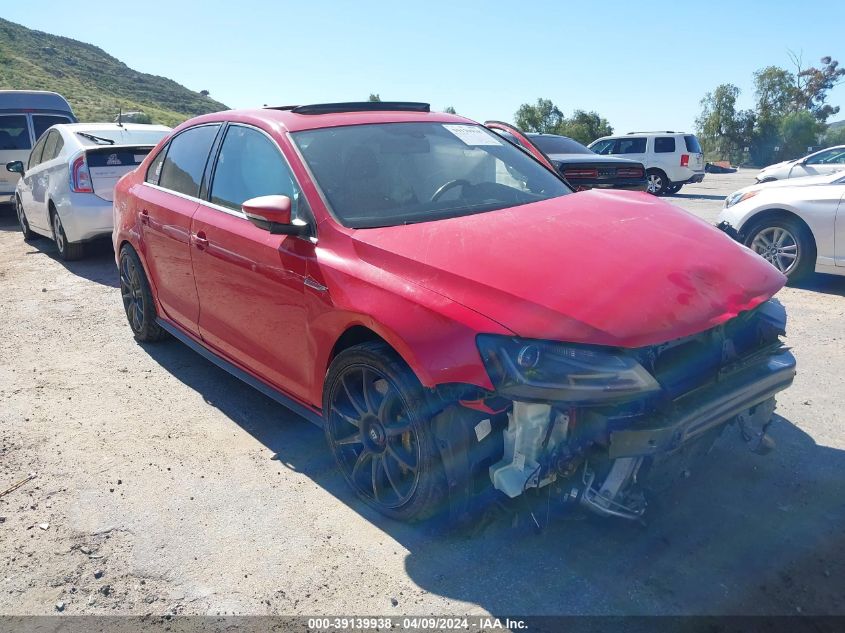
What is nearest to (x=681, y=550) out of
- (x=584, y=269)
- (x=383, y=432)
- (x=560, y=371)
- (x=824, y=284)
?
(x=560, y=371)

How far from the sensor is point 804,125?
45.2 meters

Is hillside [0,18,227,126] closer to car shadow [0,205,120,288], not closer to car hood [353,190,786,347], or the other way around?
car shadow [0,205,120,288]

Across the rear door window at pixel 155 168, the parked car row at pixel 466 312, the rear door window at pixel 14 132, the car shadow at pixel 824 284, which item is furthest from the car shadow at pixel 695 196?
the rear door window at pixel 155 168

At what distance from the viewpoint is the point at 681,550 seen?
111 inches

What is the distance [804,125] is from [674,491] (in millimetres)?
50019

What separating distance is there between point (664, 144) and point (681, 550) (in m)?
19.2

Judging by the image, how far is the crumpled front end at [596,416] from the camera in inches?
97.3

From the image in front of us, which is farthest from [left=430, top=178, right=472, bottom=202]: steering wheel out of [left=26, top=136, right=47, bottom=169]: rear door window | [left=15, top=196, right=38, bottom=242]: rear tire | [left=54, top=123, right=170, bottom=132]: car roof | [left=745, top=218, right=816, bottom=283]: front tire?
[left=15, top=196, right=38, bottom=242]: rear tire

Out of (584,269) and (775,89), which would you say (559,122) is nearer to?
(775,89)

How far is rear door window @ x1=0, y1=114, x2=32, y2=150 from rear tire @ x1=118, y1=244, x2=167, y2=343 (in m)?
9.46

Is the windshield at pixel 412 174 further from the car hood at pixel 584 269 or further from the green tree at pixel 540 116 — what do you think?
the green tree at pixel 540 116

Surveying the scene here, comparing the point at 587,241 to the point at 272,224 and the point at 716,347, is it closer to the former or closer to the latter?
the point at 716,347

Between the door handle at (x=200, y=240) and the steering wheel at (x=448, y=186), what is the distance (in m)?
→ 1.45

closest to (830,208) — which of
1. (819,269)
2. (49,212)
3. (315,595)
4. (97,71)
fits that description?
(819,269)
